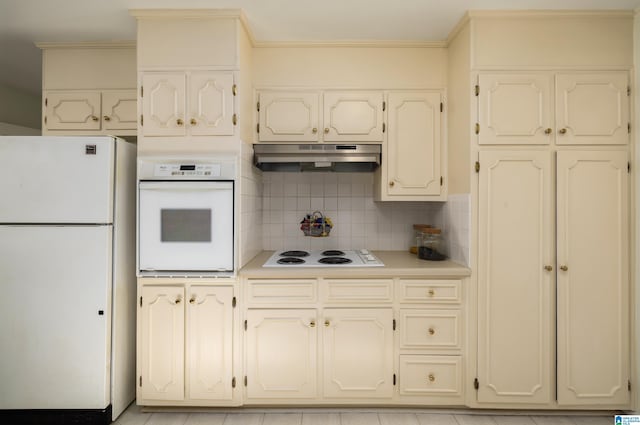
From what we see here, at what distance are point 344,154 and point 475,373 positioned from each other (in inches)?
65.2

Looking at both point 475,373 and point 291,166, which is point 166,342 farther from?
point 475,373

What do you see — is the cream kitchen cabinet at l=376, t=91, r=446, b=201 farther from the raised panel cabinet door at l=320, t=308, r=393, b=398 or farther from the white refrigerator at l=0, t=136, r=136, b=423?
the white refrigerator at l=0, t=136, r=136, b=423

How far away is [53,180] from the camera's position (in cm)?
191

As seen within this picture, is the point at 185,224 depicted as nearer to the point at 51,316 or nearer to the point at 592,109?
the point at 51,316

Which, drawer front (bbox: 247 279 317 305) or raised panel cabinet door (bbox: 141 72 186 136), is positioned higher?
raised panel cabinet door (bbox: 141 72 186 136)

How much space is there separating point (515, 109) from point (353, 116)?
104 centimetres

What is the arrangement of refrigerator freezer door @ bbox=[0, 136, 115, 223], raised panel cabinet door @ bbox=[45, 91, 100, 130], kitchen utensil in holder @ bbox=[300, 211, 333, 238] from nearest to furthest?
1. refrigerator freezer door @ bbox=[0, 136, 115, 223]
2. raised panel cabinet door @ bbox=[45, 91, 100, 130]
3. kitchen utensil in holder @ bbox=[300, 211, 333, 238]

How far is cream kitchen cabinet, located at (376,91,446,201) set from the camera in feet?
7.80

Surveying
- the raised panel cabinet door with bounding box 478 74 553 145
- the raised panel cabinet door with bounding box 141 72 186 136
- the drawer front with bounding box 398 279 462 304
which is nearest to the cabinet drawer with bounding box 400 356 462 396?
the drawer front with bounding box 398 279 462 304

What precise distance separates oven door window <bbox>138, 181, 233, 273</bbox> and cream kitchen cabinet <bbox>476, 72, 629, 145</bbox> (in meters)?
1.70

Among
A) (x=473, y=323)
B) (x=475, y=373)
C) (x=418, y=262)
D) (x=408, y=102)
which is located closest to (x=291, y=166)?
(x=408, y=102)

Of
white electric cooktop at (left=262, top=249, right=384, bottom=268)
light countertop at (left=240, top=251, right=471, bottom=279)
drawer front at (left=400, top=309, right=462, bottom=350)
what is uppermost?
white electric cooktop at (left=262, top=249, right=384, bottom=268)

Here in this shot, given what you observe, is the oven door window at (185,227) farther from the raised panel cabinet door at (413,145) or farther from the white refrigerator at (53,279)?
the raised panel cabinet door at (413,145)

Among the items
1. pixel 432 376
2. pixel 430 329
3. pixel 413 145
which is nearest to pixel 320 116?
pixel 413 145
